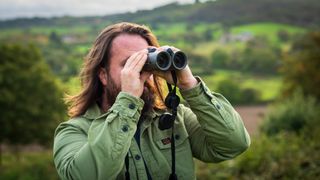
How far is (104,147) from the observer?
185cm

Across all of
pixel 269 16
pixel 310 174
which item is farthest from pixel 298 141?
pixel 269 16

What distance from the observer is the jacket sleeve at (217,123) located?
2078 mm

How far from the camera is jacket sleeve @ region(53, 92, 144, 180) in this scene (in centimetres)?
185

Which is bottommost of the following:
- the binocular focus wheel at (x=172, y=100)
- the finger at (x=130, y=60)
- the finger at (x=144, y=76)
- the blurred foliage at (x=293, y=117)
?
the blurred foliage at (x=293, y=117)

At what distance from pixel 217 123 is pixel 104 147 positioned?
0.54 meters

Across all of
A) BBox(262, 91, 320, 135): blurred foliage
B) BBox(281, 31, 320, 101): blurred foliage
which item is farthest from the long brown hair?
BBox(281, 31, 320, 101): blurred foliage

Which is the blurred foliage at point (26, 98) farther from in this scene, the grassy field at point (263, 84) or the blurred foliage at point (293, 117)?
the blurred foliage at point (293, 117)

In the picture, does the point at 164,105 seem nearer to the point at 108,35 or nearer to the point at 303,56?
the point at 108,35

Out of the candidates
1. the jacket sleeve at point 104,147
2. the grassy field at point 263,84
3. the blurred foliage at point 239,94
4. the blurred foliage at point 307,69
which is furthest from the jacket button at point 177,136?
the blurred foliage at point 239,94

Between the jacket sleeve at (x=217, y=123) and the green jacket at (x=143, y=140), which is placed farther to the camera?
the jacket sleeve at (x=217, y=123)

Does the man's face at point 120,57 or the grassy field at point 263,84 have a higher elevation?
the man's face at point 120,57

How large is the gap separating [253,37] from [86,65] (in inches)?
1586

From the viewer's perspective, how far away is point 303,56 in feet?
90.3

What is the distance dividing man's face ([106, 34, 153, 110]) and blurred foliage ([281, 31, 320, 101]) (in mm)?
24133
